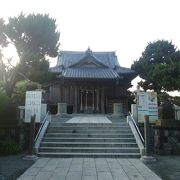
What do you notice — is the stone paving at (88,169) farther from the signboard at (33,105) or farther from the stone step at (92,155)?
the signboard at (33,105)

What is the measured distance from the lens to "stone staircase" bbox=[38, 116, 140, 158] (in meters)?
11.9

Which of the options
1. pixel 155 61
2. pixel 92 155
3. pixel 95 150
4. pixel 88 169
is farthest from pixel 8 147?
pixel 155 61

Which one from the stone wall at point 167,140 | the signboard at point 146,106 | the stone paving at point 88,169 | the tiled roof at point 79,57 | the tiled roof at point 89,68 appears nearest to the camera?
the stone paving at point 88,169

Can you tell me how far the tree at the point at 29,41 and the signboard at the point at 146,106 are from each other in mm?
13143

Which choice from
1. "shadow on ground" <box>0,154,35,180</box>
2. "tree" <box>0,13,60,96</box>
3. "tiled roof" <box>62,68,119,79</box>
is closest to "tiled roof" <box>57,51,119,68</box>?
"tiled roof" <box>62,68,119,79</box>

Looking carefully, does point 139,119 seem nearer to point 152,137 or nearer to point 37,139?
point 152,137

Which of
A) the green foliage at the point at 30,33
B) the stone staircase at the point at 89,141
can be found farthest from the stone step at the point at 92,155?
the green foliage at the point at 30,33

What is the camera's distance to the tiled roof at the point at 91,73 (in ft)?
89.5

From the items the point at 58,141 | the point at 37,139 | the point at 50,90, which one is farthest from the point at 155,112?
the point at 50,90

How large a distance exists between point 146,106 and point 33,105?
6.18 m

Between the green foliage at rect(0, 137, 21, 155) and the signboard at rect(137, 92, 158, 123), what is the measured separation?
22.1 feet

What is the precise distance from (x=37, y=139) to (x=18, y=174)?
15.4 ft

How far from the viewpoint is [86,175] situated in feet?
27.0

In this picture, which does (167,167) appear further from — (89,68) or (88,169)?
(89,68)
